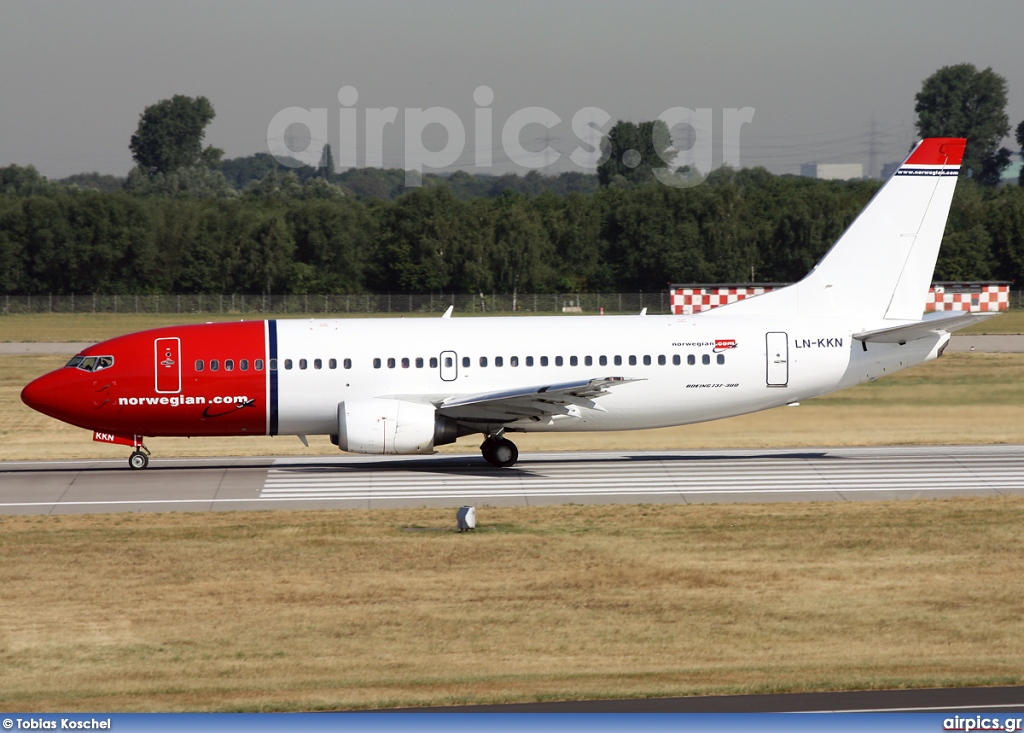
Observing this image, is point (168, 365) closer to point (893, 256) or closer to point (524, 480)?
point (524, 480)

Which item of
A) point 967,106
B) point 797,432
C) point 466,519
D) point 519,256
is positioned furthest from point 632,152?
point 466,519

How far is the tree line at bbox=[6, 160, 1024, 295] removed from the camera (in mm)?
97938

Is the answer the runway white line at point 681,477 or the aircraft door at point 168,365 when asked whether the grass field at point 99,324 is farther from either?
the aircraft door at point 168,365

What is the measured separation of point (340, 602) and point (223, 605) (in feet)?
5.46

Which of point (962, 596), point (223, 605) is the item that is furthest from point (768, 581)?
point (223, 605)

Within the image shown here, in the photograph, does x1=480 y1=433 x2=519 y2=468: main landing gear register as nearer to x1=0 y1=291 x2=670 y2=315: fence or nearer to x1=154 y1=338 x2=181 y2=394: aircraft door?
x1=154 y1=338 x2=181 y2=394: aircraft door

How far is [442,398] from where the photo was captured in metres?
30.5

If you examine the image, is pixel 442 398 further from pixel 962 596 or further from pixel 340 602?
pixel 962 596

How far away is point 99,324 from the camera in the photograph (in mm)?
85250

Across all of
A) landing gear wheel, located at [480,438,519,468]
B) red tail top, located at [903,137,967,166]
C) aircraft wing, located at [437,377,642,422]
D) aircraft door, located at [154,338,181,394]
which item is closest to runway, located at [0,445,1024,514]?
landing gear wheel, located at [480,438,519,468]

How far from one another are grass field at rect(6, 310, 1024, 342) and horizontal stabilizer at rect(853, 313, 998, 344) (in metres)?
44.0

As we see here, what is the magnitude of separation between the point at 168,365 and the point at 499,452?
8.36m

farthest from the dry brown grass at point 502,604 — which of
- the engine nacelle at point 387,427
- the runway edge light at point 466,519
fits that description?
the engine nacelle at point 387,427

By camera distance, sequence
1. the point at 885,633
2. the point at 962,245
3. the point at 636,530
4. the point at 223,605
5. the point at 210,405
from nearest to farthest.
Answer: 1. the point at 885,633
2. the point at 223,605
3. the point at 636,530
4. the point at 210,405
5. the point at 962,245
